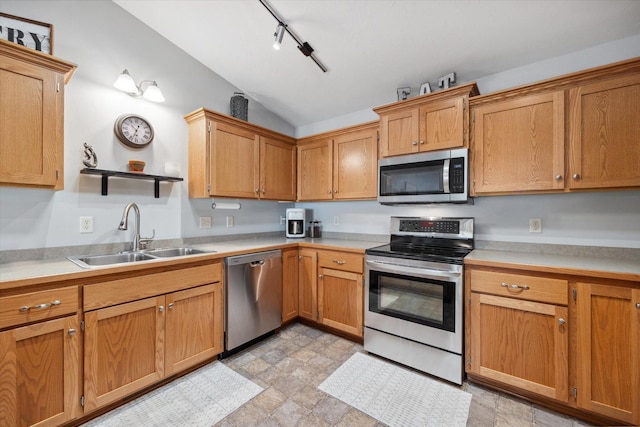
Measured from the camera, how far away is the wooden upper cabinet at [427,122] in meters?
2.17

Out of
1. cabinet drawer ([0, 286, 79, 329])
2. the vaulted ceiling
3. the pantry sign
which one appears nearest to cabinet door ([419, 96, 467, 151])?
the vaulted ceiling

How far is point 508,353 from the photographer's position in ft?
5.84

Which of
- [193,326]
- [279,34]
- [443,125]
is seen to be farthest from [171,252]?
[443,125]

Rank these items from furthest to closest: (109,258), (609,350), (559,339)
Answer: (109,258) → (559,339) → (609,350)

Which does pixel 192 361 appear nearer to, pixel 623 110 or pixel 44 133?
pixel 44 133

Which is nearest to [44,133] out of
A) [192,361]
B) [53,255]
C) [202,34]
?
[53,255]

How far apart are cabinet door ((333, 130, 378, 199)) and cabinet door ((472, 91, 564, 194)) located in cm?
93

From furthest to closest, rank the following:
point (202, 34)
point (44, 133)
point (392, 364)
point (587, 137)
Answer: point (202, 34)
point (392, 364)
point (587, 137)
point (44, 133)

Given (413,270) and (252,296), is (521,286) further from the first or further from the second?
(252,296)

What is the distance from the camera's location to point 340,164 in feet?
9.86

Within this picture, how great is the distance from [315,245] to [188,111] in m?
1.86

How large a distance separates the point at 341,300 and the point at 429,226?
3.62ft

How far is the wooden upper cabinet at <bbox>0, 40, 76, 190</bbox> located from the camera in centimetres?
149

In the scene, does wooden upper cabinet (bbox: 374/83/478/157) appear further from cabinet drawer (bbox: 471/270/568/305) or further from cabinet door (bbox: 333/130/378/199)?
cabinet drawer (bbox: 471/270/568/305)
